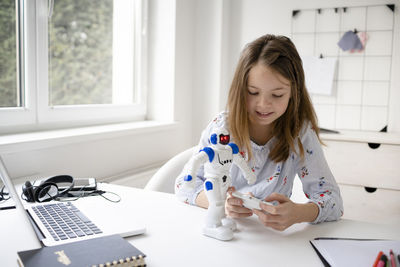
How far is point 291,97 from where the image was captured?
3.71 ft

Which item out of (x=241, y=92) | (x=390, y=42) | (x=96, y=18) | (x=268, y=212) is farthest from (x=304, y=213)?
(x=390, y=42)

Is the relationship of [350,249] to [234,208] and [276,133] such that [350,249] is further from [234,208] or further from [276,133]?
[276,133]

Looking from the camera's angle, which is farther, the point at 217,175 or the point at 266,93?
the point at 266,93

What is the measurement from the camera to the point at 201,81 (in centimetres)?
252

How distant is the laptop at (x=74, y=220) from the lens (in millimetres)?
817

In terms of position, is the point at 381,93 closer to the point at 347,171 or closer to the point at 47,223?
the point at 347,171

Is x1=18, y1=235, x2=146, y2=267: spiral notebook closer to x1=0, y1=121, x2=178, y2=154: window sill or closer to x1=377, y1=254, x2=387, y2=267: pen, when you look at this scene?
x1=377, y1=254, x2=387, y2=267: pen

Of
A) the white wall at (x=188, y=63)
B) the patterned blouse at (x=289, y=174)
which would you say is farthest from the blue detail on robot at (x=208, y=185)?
the white wall at (x=188, y=63)

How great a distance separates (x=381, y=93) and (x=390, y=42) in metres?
0.30

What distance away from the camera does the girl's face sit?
1043 millimetres

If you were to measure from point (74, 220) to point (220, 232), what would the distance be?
0.35 meters

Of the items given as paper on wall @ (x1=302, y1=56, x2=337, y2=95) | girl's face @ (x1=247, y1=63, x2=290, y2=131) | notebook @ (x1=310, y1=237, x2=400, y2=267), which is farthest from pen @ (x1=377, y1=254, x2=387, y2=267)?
paper on wall @ (x1=302, y1=56, x2=337, y2=95)

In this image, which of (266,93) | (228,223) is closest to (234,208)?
(228,223)

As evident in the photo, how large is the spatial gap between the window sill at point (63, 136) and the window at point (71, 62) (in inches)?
3.6
